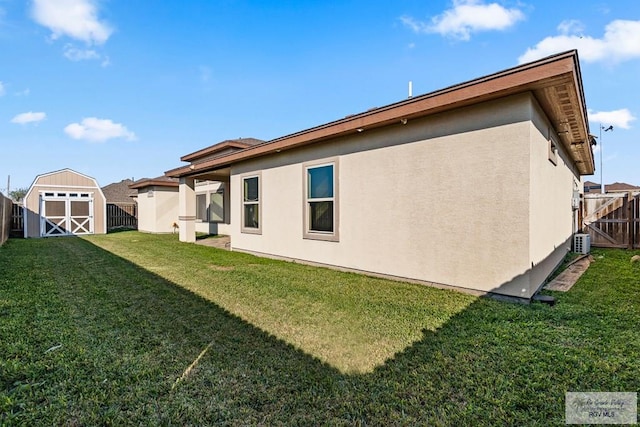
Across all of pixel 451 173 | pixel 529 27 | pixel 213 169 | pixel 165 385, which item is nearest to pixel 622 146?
pixel 529 27

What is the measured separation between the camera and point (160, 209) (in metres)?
16.7

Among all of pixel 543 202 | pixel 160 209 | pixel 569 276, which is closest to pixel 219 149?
pixel 160 209

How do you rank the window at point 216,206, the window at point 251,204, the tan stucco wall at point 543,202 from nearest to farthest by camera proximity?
the tan stucco wall at point 543,202 < the window at point 251,204 < the window at point 216,206

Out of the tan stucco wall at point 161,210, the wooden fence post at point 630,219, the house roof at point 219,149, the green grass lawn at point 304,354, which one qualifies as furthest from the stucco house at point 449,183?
the tan stucco wall at point 161,210

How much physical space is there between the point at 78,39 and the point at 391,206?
10.3m

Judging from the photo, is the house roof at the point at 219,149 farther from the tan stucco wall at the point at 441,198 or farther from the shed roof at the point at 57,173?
the tan stucco wall at the point at 441,198

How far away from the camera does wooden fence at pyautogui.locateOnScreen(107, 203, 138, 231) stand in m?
19.5

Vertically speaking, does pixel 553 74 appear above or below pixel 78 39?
below

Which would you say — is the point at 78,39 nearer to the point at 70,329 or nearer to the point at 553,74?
the point at 70,329

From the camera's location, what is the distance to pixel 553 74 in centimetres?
364

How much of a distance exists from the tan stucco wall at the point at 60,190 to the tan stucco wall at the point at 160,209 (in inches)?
80.0

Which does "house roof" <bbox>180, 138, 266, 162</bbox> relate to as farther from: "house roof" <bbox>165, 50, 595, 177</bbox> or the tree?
the tree

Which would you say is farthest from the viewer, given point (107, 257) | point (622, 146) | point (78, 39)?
point (622, 146)

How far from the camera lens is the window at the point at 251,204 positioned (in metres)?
8.88
